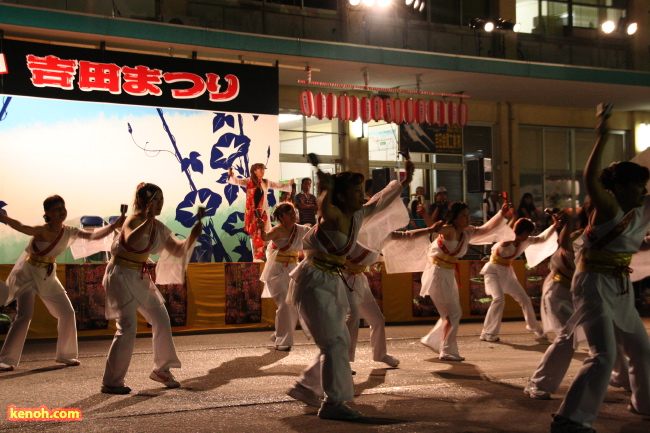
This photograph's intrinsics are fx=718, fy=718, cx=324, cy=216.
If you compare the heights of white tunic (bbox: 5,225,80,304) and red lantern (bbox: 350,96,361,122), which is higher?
red lantern (bbox: 350,96,361,122)

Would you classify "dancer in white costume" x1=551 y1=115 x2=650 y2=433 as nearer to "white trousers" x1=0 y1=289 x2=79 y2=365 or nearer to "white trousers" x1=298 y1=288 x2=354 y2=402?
"white trousers" x1=298 y1=288 x2=354 y2=402

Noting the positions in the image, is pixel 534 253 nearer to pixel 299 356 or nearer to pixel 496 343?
pixel 496 343

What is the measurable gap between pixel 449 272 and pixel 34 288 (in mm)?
4663

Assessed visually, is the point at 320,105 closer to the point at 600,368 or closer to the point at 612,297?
the point at 612,297

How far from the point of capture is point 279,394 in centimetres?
612

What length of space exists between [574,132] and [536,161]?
1725 mm

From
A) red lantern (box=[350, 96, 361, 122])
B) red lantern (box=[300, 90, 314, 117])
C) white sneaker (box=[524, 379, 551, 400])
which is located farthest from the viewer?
red lantern (box=[350, 96, 361, 122])

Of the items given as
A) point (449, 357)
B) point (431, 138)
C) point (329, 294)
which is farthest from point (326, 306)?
point (431, 138)

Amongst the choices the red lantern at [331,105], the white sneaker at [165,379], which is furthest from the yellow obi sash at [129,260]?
the red lantern at [331,105]

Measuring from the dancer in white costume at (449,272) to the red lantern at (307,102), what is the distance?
769 centimetres

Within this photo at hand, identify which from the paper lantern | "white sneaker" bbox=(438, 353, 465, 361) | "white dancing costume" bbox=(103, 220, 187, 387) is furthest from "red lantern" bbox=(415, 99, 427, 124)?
"white dancing costume" bbox=(103, 220, 187, 387)

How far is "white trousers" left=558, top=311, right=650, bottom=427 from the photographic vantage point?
4.60m

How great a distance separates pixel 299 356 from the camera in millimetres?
8570

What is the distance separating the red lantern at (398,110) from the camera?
1672 cm
